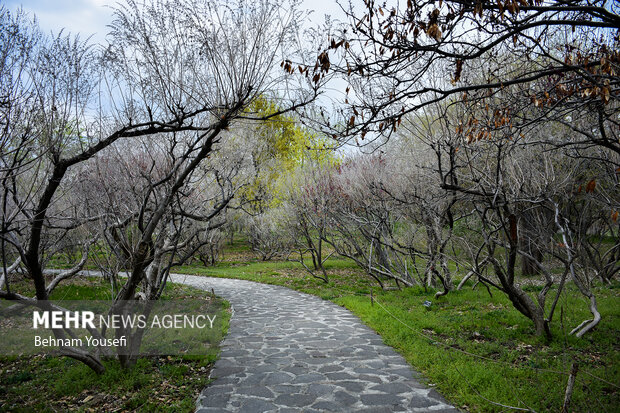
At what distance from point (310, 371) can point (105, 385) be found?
2685 mm

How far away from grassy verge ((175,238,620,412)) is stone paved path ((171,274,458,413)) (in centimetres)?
37

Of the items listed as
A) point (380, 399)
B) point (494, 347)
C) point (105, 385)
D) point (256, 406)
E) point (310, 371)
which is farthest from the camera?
point (494, 347)

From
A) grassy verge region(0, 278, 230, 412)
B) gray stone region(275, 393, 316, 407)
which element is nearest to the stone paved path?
gray stone region(275, 393, 316, 407)

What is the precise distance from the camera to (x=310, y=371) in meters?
5.38

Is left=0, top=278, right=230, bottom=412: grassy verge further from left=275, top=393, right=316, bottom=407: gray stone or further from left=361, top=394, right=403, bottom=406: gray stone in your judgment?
left=361, top=394, right=403, bottom=406: gray stone

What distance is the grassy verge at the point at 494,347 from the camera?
4215mm

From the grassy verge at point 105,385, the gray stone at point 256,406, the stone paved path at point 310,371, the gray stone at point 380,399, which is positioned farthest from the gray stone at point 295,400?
the grassy verge at point 105,385

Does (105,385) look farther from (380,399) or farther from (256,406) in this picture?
(380,399)

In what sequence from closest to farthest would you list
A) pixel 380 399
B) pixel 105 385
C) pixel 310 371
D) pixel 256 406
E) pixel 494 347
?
1. pixel 256 406
2. pixel 380 399
3. pixel 105 385
4. pixel 310 371
5. pixel 494 347

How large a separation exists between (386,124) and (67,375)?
5395mm

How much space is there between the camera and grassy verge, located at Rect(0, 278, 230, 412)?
4.42m

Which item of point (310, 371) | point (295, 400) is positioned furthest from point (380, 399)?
point (310, 371)

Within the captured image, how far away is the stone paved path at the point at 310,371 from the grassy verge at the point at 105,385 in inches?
12.4

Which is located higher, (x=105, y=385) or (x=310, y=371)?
(x=105, y=385)
